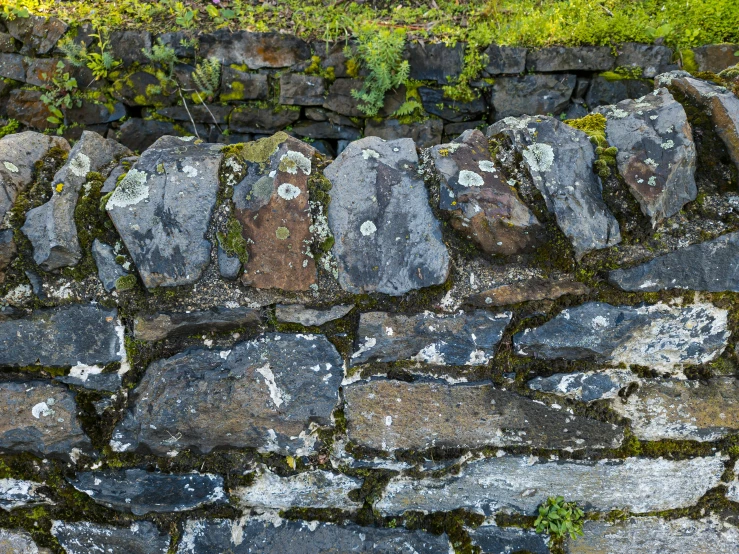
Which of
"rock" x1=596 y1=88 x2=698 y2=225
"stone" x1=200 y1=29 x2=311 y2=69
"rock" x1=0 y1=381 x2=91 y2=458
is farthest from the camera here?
"stone" x1=200 y1=29 x2=311 y2=69

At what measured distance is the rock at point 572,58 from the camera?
13.2 feet

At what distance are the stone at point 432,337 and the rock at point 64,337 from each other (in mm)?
797

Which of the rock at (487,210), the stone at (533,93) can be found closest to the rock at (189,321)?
the rock at (487,210)

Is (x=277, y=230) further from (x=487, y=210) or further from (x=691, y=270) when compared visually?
(x=691, y=270)

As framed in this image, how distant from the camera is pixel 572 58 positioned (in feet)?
13.2

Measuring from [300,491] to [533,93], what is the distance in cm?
356

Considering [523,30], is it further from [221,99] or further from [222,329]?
[222,329]

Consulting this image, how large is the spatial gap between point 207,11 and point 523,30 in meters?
2.64

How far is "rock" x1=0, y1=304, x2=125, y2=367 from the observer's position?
167 cm

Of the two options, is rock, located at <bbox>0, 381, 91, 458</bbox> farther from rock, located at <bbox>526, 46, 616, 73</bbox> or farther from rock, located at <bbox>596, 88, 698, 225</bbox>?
rock, located at <bbox>526, 46, 616, 73</bbox>

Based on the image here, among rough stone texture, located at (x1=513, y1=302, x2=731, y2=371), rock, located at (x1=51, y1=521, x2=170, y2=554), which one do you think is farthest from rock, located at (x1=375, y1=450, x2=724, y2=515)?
rock, located at (x1=51, y1=521, x2=170, y2=554)

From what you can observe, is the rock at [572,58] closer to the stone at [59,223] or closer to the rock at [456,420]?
the rock at [456,420]

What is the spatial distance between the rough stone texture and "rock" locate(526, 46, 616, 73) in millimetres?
2977

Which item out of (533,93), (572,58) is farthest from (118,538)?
(572,58)
